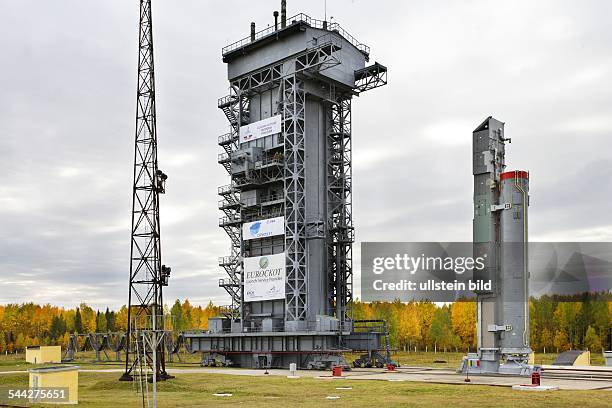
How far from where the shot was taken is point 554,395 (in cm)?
3422

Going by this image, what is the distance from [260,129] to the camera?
74000 millimetres

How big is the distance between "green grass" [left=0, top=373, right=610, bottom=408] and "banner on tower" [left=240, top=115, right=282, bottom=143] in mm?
32472

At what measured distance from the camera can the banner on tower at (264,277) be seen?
69250 millimetres

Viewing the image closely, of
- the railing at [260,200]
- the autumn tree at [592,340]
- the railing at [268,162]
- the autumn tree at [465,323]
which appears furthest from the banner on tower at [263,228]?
the autumn tree at [465,323]

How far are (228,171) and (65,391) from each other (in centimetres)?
4715

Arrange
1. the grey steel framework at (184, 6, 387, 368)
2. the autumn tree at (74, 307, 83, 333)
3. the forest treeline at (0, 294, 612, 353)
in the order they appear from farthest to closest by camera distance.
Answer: the autumn tree at (74, 307, 83, 333) < the forest treeline at (0, 294, 612, 353) < the grey steel framework at (184, 6, 387, 368)

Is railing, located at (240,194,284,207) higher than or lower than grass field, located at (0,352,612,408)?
higher

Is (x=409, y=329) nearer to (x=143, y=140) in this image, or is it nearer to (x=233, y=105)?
(x=233, y=105)

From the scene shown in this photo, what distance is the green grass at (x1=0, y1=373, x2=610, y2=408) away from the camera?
31266 mm

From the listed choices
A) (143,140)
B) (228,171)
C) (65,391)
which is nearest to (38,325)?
(228,171)

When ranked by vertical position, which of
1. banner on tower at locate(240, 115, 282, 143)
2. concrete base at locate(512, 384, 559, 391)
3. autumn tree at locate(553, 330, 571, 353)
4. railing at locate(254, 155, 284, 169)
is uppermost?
banner on tower at locate(240, 115, 282, 143)

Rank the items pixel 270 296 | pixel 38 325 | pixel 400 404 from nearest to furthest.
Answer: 1. pixel 400 404
2. pixel 270 296
3. pixel 38 325

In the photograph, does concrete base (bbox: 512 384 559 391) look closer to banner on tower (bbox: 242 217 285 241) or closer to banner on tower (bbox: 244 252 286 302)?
banner on tower (bbox: 244 252 286 302)

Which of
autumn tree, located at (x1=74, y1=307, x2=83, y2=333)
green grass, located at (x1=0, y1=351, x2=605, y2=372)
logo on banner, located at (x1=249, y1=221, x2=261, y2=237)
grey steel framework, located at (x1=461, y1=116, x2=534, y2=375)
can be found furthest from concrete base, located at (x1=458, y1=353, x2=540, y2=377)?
autumn tree, located at (x1=74, y1=307, x2=83, y2=333)
